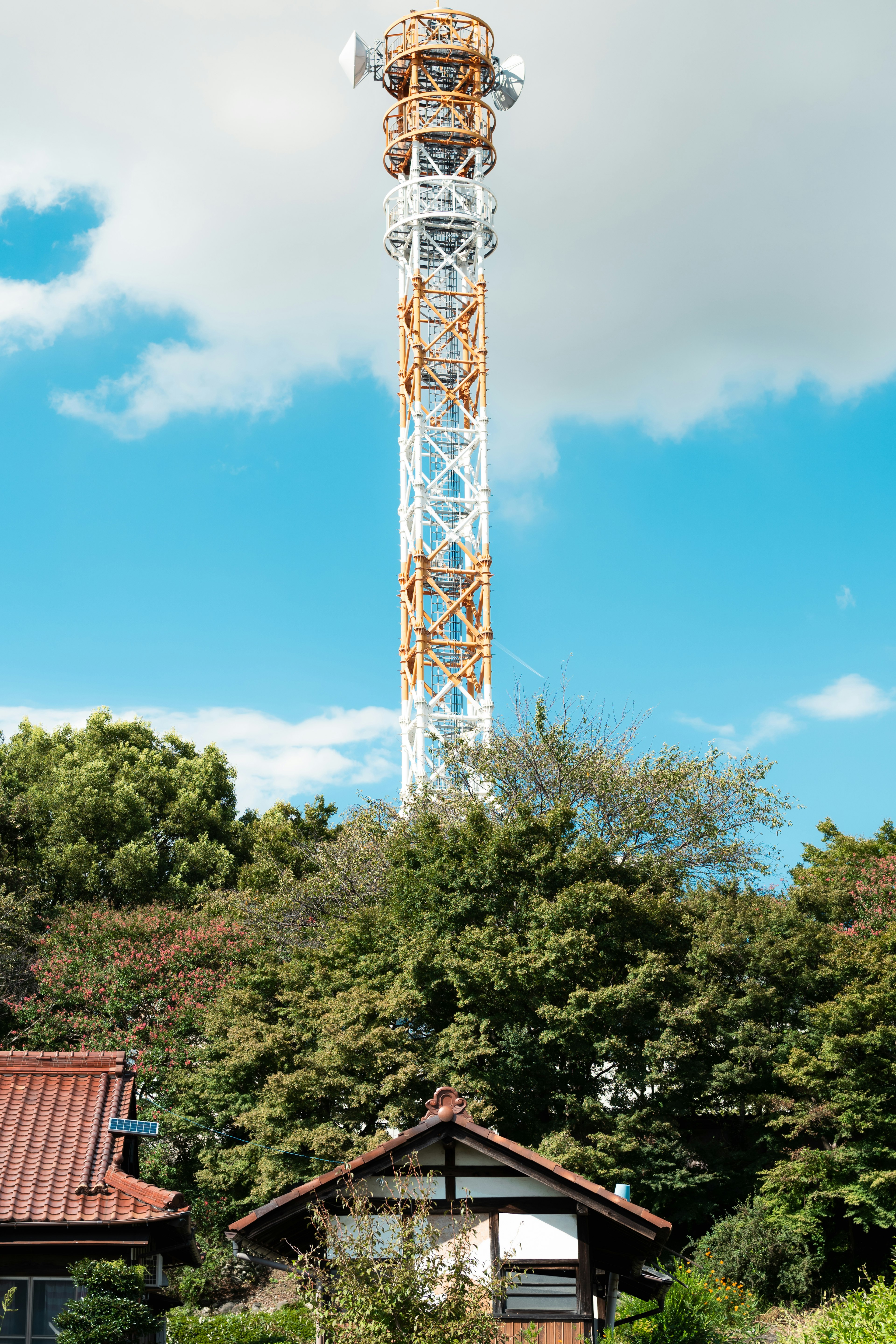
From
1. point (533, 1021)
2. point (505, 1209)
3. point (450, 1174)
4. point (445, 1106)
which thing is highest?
point (533, 1021)

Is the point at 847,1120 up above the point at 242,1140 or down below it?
above

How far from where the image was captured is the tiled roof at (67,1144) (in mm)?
12414

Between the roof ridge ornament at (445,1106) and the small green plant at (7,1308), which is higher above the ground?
the roof ridge ornament at (445,1106)

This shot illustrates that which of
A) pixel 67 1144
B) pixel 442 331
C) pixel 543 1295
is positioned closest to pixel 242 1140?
pixel 67 1144

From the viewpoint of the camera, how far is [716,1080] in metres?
19.5

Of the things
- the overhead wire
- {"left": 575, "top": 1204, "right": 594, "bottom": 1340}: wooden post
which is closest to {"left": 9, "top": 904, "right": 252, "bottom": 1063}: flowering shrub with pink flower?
the overhead wire

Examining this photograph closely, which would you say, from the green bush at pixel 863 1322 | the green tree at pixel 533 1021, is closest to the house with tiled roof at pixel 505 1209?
the green bush at pixel 863 1322

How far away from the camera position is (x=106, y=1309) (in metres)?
11.8

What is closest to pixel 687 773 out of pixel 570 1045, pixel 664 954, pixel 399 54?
pixel 664 954

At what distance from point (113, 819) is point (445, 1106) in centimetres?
2457

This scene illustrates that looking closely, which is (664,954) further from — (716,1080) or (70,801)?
(70,801)

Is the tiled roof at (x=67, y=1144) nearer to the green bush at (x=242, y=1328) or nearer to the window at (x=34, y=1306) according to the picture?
the window at (x=34, y=1306)

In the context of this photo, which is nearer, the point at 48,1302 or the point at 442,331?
the point at 48,1302

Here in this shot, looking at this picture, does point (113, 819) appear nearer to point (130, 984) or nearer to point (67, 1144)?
point (130, 984)
